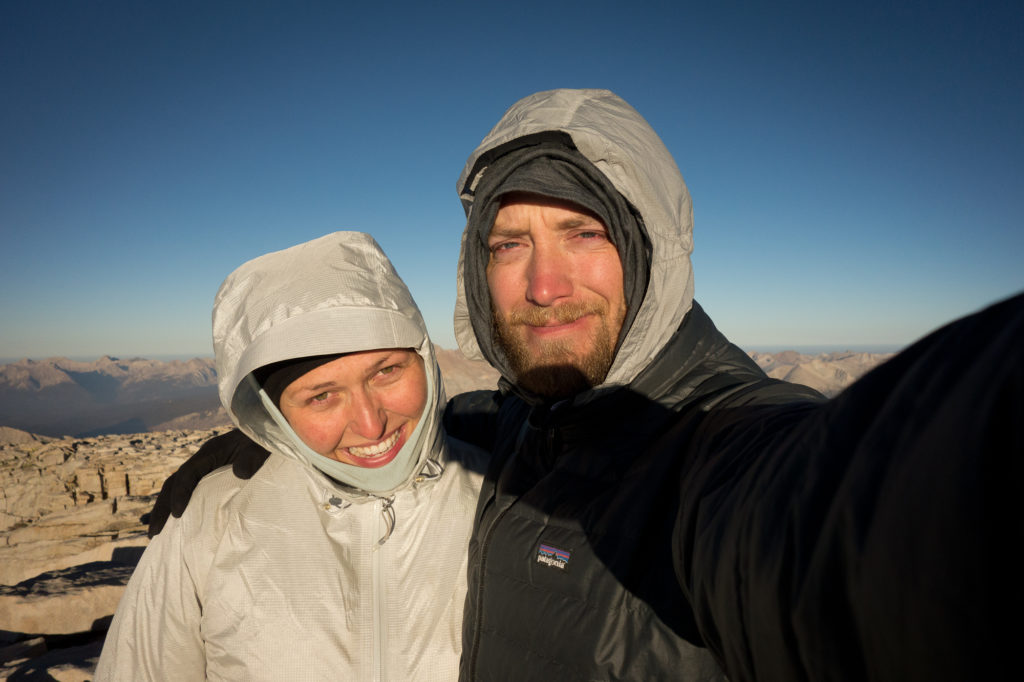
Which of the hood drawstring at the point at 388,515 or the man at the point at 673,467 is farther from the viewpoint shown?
the hood drawstring at the point at 388,515

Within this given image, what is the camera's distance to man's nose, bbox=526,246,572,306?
206 centimetres

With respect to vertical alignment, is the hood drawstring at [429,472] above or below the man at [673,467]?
below

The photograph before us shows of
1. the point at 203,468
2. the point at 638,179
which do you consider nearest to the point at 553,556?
the point at 638,179

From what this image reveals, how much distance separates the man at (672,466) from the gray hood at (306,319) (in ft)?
1.31

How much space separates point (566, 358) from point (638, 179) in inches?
31.3

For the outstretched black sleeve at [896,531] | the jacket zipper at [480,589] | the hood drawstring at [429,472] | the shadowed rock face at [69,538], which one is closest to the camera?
the outstretched black sleeve at [896,531]

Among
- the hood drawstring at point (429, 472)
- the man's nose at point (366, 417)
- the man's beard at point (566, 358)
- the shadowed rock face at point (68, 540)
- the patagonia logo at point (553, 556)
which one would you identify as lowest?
the shadowed rock face at point (68, 540)

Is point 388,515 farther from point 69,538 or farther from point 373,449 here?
point 69,538

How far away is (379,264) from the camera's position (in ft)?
8.27

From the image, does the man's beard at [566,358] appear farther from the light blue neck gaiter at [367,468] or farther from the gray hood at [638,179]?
the light blue neck gaiter at [367,468]

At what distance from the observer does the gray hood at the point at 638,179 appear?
1.80 metres

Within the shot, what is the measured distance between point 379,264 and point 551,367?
44.7 inches

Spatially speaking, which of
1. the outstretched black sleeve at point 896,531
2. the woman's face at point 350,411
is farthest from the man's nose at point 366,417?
the outstretched black sleeve at point 896,531

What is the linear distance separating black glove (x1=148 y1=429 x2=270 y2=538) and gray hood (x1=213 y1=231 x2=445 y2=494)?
118 millimetres
